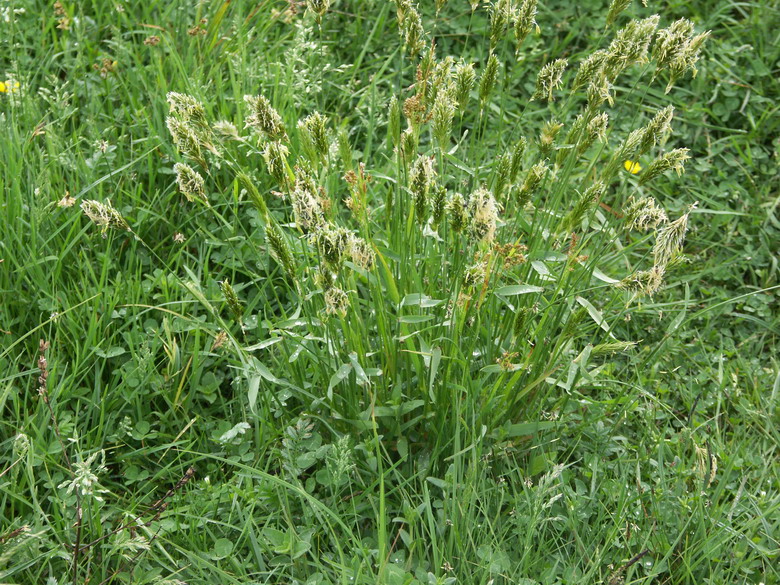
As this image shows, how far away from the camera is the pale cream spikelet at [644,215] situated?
1871 mm

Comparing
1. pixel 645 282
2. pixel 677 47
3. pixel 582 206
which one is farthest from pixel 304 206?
pixel 677 47

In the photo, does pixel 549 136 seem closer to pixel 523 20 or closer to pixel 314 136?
pixel 523 20

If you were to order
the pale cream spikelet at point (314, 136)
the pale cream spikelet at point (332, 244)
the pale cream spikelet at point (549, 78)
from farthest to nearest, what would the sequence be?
1. the pale cream spikelet at point (549, 78)
2. the pale cream spikelet at point (314, 136)
3. the pale cream spikelet at point (332, 244)

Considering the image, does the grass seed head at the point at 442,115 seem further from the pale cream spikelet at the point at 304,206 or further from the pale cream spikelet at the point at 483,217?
the pale cream spikelet at the point at 304,206

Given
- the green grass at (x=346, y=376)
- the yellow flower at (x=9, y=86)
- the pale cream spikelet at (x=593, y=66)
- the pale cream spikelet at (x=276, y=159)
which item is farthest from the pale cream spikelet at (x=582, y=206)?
the yellow flower at (x=9, y=86)

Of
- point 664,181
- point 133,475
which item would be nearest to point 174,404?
point 133,475

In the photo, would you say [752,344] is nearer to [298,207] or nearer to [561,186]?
[561,186]

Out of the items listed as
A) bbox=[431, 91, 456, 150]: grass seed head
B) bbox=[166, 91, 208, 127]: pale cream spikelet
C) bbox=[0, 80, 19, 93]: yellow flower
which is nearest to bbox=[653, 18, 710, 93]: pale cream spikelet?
bbox=[431, 91, 456, 150]: grass seed head

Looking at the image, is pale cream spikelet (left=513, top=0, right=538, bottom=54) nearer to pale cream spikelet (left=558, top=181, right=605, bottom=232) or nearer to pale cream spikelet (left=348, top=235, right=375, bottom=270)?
pale cream spikelet (left=558, top=181, right=605, bottom=232)

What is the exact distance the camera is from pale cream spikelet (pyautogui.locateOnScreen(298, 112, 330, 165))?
1915 millimetres

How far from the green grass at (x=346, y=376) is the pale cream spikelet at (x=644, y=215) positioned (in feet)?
0.23

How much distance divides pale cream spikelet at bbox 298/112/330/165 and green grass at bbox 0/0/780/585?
0.11m

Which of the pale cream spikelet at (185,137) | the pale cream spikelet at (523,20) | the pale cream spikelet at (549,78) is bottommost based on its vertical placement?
the pale cream spikelet at (185,137)

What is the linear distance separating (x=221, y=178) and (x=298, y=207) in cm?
133
